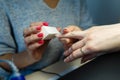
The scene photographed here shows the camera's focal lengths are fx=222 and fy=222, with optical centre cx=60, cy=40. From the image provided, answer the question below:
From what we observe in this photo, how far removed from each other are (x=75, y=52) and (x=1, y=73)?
284 millimetres

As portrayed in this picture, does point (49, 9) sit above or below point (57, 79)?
above

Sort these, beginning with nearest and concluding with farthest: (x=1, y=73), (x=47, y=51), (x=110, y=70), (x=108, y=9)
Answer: (x=110, y=70) < (x=1, y=73) < (x=47, y=51) < (x=108, y=9)

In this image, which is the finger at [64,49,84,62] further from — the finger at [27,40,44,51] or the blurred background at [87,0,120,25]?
the blurred background at [87,0,120,25]

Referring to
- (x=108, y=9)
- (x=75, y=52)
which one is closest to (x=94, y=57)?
(x=75, y=52)

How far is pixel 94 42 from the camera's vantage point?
0.67 metres

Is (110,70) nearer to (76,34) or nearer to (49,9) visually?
(76,34)

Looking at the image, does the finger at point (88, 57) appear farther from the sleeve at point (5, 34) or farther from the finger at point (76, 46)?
the sleeve at point (5, 34)

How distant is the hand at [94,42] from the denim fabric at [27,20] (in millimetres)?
198

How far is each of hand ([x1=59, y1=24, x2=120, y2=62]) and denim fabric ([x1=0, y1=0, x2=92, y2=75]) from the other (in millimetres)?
198

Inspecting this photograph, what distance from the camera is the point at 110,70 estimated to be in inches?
25.3

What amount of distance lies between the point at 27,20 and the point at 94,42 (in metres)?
0.32

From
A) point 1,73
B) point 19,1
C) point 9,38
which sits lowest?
point 1,73

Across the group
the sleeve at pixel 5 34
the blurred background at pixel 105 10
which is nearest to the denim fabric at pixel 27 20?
the sleeve at pixel 5 34

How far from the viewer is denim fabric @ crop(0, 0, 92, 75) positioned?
806 mm
